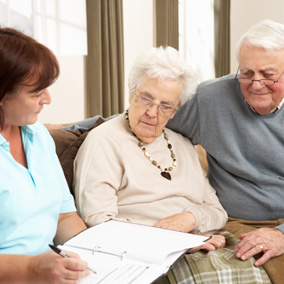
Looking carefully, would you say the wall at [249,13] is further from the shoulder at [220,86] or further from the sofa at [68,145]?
the sofa at [68,145]

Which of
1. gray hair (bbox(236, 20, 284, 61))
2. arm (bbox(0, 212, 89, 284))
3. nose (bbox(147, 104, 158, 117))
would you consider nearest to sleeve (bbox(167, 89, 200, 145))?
nose (bbox(147, 104, 158, 117))

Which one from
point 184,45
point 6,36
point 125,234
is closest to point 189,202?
point 125,234

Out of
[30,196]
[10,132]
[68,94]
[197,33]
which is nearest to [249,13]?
[197,33]

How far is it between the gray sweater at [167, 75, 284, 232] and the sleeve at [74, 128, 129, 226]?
0.40m

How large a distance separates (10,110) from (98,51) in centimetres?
291

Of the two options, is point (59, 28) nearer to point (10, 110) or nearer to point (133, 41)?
point (133, 41)

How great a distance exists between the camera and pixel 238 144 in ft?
6.15

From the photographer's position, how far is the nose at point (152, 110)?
5.54ft

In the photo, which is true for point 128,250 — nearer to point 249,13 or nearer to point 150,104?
point 150,104

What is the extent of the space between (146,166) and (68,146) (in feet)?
1.20

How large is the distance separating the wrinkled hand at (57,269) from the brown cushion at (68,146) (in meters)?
0.71

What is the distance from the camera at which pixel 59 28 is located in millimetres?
3824

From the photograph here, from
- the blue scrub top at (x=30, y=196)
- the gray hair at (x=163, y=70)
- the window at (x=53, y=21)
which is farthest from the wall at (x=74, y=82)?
the blue scrub top at (x=30, y=196)

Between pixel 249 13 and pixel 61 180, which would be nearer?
pixel 61 180
